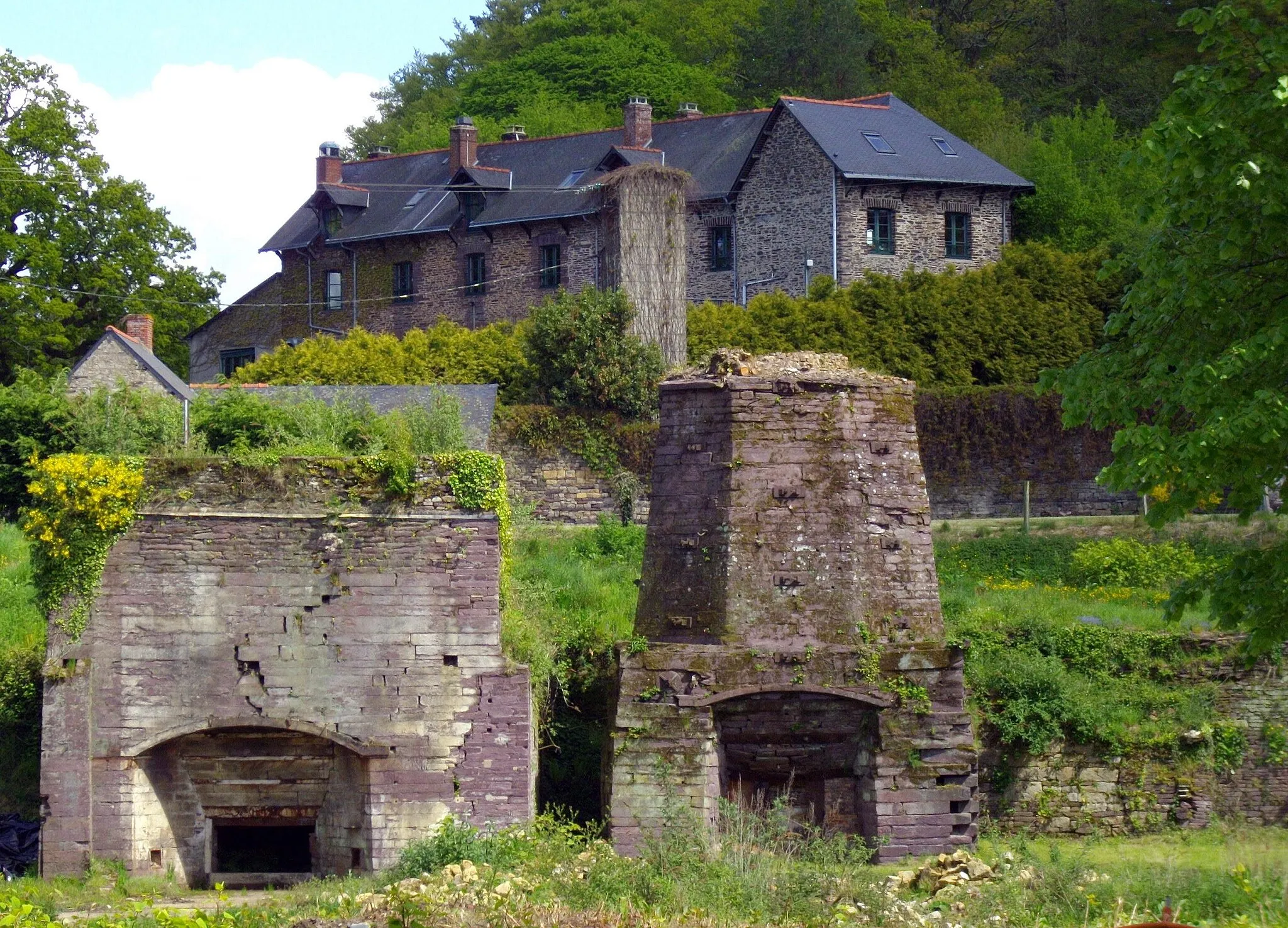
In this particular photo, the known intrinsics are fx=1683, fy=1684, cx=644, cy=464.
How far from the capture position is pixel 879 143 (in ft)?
133

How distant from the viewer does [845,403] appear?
17.2 m

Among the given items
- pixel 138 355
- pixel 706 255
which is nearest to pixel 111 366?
pixel 138 355

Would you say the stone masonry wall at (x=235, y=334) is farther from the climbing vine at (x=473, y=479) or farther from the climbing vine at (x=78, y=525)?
the climbing vine at (x=473, y=479)

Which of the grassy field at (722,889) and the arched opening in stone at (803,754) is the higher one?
the arched opening in stone at (803,754)

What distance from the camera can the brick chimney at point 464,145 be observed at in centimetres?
4531

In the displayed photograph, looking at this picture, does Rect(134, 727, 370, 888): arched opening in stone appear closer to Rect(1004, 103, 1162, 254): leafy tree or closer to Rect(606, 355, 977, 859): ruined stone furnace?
Rect(606, 355, 977, 859): ruined stone furnace

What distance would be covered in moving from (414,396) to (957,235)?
761 inches

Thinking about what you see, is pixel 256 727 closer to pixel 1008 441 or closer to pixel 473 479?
pixel 473 479

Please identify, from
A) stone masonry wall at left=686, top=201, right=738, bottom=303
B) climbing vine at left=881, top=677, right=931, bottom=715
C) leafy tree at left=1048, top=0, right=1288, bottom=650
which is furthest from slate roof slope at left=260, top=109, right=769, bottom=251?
leafy tree at left=1048, top=0, right=1288, bottom=650

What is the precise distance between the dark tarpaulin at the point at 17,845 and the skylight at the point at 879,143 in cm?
2815

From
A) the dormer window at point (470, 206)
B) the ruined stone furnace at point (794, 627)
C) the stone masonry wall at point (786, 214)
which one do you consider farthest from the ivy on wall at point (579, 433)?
the dormer window at point (470, 206)

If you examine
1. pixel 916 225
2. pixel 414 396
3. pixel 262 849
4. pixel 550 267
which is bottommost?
pixel 262 849

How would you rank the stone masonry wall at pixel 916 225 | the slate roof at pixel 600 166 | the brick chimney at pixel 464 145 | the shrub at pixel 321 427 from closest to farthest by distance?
the shrub at pixel 321 427 → the stone masonry wall at pixel 916 225 → the slate roof at pixel 600 166 → the brick chimney at pixel 464 145

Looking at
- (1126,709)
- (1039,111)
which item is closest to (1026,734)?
(1126,709)
